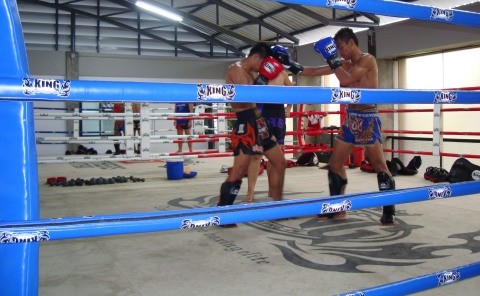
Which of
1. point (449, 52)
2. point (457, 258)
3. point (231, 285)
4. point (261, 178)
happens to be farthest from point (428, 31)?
point (231, 285)

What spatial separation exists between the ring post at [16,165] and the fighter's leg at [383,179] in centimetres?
255

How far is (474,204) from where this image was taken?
3.81 metres

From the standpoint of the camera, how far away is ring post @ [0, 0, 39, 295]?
853mm

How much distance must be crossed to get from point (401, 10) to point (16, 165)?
1179 millimetres

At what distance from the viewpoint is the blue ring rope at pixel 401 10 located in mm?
1286

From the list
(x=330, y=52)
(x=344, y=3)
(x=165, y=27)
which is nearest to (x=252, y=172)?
(x=330, y=52)

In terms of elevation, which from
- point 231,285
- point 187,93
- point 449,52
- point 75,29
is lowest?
point 231,285

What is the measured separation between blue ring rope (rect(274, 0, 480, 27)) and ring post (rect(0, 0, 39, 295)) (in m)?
0.64

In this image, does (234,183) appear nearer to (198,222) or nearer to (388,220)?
(388,220)

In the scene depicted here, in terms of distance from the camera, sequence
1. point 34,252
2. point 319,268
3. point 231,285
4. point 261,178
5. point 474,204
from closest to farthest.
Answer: point 34,252 → point 231,285 → point 319,268 → point 474,204 → point 261,178

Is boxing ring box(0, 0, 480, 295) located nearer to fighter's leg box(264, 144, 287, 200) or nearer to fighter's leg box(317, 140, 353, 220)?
fighter's leg box(317, 140, 353, 220)

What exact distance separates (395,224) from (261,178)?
109 inches

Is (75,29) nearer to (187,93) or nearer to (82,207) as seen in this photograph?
(82,207)

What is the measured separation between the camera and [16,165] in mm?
872
